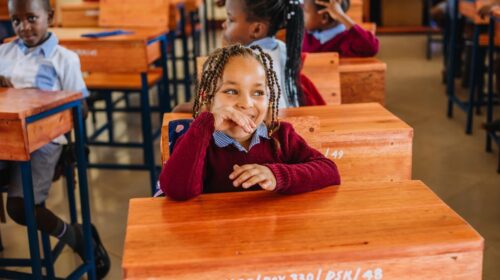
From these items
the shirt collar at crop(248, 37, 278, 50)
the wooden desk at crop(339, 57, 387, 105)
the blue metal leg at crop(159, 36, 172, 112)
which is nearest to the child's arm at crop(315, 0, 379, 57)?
the wooden desk at crop(339, 57, 387, 105)

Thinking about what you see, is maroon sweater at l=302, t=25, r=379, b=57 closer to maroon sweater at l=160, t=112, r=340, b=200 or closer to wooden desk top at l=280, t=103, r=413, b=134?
wooden desk top at l=280, t=103, r=413, b=134

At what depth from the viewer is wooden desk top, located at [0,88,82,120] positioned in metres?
1.82

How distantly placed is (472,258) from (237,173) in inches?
17.9

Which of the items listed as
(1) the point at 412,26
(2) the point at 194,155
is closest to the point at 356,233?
(2) the point at 194,155

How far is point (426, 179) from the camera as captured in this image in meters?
3.45

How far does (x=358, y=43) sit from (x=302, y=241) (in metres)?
2.34

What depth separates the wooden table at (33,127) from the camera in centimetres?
184

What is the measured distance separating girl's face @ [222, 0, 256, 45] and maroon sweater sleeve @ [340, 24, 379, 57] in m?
1.06

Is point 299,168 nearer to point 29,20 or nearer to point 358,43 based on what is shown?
point 29,20

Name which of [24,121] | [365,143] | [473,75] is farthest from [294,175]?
[473,75]

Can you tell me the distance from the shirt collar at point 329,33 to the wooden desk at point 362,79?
232 millimetres

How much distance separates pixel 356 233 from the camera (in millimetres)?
1027

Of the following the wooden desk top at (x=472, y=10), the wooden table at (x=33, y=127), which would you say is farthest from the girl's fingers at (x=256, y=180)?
the wooden desk top at (x=472, y=10)

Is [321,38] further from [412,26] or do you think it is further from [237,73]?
[412,26]
